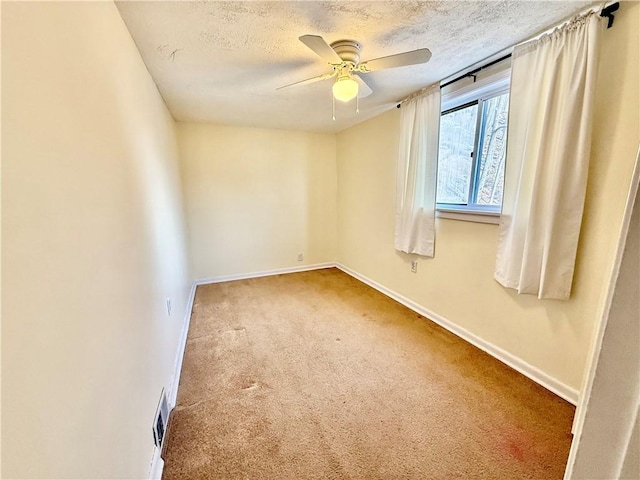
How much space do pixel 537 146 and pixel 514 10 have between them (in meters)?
0.77

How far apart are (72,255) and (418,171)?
2652mm

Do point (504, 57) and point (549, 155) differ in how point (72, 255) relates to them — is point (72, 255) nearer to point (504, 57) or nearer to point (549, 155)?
point (549, 155)

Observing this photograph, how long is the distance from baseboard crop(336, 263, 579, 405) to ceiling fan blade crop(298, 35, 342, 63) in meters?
2.39

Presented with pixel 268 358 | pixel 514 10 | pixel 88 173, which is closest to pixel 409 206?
pixel 514 10

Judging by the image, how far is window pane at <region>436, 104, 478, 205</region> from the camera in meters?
2.37

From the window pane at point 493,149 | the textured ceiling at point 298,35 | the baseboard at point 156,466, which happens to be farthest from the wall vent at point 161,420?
the window pane at point 493,149

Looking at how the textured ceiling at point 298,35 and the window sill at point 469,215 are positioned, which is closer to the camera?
the textured ceiling at point 298,35

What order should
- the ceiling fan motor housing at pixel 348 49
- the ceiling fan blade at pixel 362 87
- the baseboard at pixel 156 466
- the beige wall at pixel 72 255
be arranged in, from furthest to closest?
the ceiling fan blade at pixel 362 87 → the ceiling fan motor housing at pixel 348 49 → the baseboard at pixel 156 466 → the beige wall at pixel 72 255

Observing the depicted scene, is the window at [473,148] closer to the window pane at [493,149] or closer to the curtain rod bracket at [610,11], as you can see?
the window pane at [493,149]

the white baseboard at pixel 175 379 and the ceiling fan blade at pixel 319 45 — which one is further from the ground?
the ceiling fan blade at pixel 319 45

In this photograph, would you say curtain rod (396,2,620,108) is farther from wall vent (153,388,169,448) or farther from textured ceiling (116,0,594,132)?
wall vent (153,388,169,448)

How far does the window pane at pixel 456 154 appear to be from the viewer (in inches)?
93.4

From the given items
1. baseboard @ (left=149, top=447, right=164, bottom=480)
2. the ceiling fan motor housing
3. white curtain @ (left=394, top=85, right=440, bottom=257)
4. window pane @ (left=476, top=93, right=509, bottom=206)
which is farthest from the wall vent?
window pane @ (left=476, top=93, right=509, bottom=206)

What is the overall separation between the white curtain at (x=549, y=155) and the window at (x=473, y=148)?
23 centimetres
